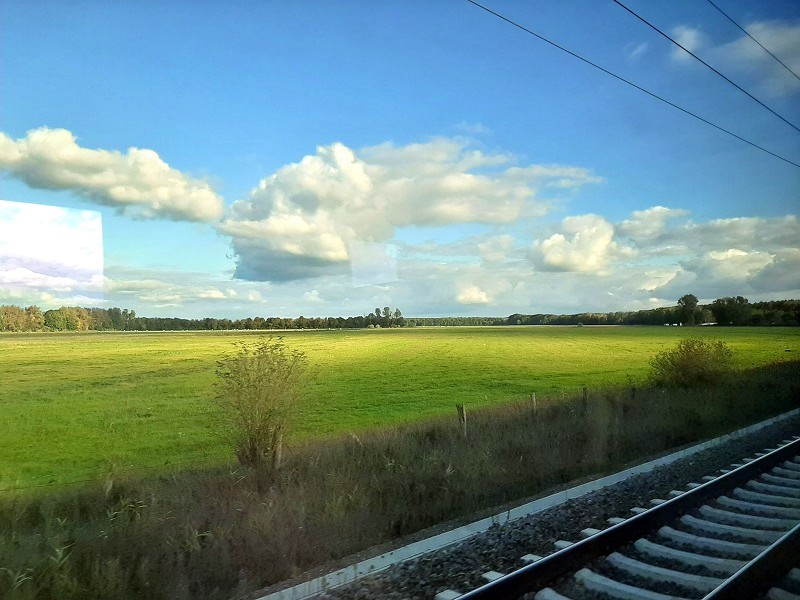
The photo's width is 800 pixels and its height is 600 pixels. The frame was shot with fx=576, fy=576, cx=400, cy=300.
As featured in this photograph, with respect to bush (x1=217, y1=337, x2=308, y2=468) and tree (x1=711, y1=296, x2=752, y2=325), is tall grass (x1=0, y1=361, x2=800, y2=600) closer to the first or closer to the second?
bush (x1=217, y1=337, x2=308, y2=468)

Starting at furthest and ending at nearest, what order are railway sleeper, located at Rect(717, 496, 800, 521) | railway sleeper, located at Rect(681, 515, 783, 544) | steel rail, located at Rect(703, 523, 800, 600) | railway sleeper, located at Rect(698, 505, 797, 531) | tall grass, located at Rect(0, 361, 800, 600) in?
1. railway sleeper, located at Rect(717, 496, 800, 521)
2. railway sleeper, located at Rect(698, 505, 797, 531)
3. railway sleeper, located at Rect(681, 515, 783, 544)
4. tall grass, located at Rect(0, 361, 800, 600)
5. steel rail, located at Rect(703, 523, 800, 600)

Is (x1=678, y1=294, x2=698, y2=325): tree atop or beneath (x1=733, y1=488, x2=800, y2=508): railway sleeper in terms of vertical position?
atop

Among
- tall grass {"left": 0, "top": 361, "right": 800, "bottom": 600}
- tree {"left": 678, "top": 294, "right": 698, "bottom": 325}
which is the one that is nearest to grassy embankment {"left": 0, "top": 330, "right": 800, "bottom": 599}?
tall grass {"left": 0, "top": 361, "right": 800, "bottom": 600}

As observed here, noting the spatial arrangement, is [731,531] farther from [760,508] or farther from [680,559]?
[760,508]

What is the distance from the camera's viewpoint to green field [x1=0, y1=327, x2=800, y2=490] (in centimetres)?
1358

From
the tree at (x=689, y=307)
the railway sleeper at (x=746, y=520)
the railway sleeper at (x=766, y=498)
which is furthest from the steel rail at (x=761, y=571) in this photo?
the tree at (x=689, y=307)

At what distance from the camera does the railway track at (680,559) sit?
513 cm

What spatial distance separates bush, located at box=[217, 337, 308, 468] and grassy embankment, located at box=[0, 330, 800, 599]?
1.58ft

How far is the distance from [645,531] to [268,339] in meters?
7.51

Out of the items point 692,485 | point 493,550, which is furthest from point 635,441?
point 493,550

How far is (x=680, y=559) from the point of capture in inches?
233

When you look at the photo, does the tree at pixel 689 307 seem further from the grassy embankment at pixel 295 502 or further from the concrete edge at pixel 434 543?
the concrete edge at pixel 434 543

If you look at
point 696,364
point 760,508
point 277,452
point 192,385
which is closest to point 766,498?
point 760,508

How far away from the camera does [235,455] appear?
36.4 feet
